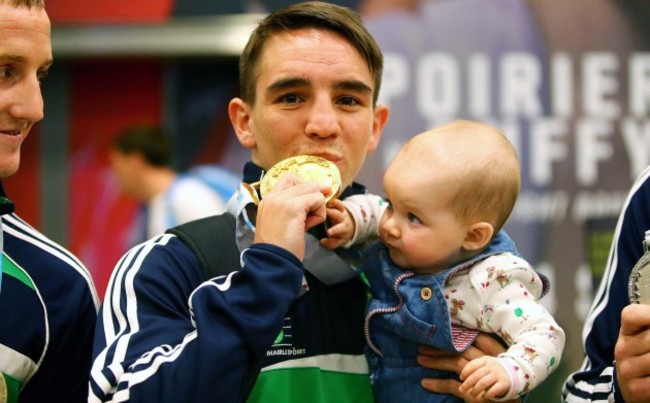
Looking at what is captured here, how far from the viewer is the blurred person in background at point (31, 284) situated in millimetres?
1967

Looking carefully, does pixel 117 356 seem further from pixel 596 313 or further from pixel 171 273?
pixel 596 313

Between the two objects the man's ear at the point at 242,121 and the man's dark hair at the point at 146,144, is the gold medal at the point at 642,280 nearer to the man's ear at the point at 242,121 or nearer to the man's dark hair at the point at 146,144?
the man's ear at the point at 242,121

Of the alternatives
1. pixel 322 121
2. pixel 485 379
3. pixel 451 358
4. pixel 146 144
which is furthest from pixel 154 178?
pixel 485 379

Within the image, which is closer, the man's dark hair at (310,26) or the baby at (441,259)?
the baby at (441,259)

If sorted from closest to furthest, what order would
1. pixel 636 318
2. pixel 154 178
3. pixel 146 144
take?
pixel 636 318
pixel 146 144
pixel 154 178

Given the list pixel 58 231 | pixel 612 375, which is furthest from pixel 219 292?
pixel 58 231

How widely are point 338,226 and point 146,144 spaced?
4102mm

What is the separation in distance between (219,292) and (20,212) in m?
5.06

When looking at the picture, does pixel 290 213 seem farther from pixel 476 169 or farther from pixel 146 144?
pixel 146 144

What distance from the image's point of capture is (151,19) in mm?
6141

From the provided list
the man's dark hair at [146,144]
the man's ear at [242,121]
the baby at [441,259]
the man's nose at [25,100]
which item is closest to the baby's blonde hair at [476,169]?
the baby at [441,259]

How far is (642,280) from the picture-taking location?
183 cm

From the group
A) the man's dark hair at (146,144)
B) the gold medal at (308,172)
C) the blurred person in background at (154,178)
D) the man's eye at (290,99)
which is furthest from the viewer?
the man's dark hair at (146,144)

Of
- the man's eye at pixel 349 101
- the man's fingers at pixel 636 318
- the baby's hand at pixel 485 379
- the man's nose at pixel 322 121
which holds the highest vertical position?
the man's eye at pixel 349 101
